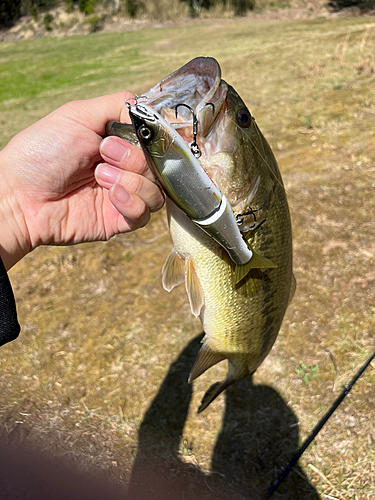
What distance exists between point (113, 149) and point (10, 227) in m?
0.91

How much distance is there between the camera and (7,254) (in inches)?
89.6

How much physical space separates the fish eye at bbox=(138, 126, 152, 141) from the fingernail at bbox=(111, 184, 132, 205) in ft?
2.41

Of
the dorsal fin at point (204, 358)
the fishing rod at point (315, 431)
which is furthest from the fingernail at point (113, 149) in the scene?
the fishing rod at point (315, 431)

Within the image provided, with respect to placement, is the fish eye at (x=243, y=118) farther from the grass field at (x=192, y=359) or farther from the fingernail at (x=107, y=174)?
the grass field at (x=192, y=359)

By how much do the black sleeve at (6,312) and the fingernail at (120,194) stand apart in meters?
0.63

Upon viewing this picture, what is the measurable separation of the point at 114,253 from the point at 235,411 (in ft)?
8.61

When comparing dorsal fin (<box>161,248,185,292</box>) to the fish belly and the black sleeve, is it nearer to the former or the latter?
the fish belly

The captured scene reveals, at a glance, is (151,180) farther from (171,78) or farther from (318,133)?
(318,133)

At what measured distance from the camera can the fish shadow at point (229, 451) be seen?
2.76 m

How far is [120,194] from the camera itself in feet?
6.06

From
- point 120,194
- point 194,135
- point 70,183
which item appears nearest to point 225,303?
point 120,194

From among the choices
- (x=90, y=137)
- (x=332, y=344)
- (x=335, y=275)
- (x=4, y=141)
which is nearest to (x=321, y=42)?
(x=4, y=141)

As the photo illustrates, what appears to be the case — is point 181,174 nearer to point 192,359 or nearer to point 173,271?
point 173,271

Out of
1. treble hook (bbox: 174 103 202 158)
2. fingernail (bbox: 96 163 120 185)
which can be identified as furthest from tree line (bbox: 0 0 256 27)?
treble hook (bbox: 174 103 202 158)
